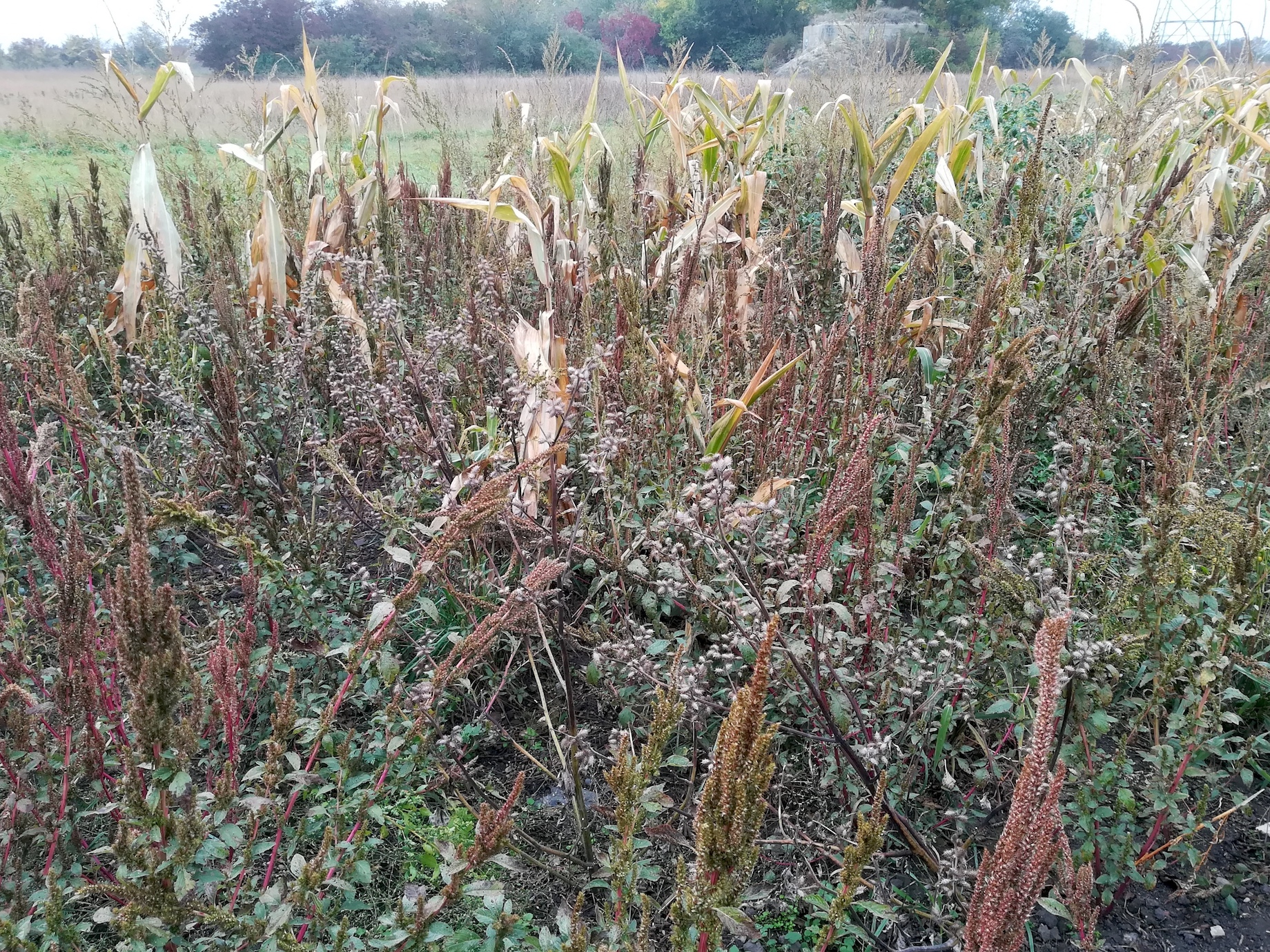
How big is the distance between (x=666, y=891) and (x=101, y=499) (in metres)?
1.95

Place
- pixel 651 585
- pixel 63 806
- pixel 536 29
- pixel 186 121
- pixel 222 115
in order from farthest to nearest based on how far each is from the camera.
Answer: pixel 536 29
pixel 222 115
pixel 186 121
pixel 651 585
pixel 63 806

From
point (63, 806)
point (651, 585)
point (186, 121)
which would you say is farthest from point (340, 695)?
point (186, 121)

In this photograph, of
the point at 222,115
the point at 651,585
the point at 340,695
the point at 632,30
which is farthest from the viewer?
the point at 632,30

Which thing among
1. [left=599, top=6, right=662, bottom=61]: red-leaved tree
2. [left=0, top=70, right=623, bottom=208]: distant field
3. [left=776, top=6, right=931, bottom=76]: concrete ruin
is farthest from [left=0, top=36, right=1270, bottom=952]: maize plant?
[left=599, top=6, right=662, bottom=61]: red-leaved tree

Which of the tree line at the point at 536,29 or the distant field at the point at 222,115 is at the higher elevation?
the tree line at the point at 536,29

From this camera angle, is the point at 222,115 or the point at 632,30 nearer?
the point at 222,115

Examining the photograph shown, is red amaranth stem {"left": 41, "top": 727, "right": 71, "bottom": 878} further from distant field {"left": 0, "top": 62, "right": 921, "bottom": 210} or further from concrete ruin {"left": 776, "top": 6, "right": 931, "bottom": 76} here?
concrete ruin {"left": 776, "top": 6, "right": 931, "bottom": 76}

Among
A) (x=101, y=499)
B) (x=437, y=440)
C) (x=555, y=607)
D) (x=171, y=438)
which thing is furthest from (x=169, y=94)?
(x=555, y=607)

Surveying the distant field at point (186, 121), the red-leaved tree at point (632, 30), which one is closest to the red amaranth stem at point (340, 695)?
the distant field at point (186, 121)

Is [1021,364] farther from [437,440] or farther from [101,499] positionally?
[101,499]

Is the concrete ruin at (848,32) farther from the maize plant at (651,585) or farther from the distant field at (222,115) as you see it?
the maize plant at (651,585)

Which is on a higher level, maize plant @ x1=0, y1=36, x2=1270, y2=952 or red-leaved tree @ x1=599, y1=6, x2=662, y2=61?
red-leaved tree @ x1=599, y1=6, x2=662, y2=61

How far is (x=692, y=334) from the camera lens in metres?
2.57

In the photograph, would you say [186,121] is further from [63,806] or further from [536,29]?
[536,29]
